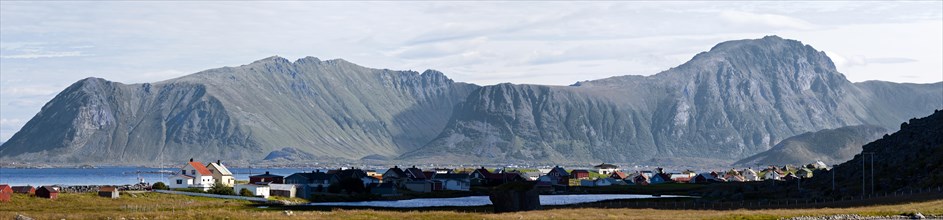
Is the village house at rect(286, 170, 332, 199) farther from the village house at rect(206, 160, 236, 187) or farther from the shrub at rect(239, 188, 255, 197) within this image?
the shrub at rect(239, 188, 255, 197)

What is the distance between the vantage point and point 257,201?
13112 cm

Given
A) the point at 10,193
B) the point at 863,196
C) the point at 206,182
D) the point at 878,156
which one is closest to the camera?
the point at 863,196

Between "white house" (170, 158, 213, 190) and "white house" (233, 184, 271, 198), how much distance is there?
9.39 metres

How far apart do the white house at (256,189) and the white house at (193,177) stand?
9392 mm

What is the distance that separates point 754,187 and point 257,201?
60.5 m

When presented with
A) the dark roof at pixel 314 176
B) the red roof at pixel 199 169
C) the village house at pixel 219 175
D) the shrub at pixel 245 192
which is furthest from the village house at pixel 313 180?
the shrub at pixel 245 192

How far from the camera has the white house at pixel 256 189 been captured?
14700 centimetres

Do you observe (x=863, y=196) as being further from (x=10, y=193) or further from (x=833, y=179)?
(x=10, y=193)

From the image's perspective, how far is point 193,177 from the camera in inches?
6422

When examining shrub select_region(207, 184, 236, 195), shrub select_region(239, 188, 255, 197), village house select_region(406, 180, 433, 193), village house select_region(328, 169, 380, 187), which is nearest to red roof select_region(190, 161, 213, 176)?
shrub select_region(207, 184, 236, 195)

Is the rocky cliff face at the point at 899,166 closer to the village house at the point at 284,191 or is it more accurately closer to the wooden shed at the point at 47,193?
the village house at the point at 284,191

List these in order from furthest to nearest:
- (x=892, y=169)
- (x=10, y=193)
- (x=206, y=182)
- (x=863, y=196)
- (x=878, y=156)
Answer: (x=206, y=182), (x=878, y=156), (x=892, y=169), (x=10, y=193), (x=863, y=196)

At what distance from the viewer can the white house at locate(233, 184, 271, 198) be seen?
147m

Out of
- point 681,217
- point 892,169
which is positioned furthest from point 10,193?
point 892,169
